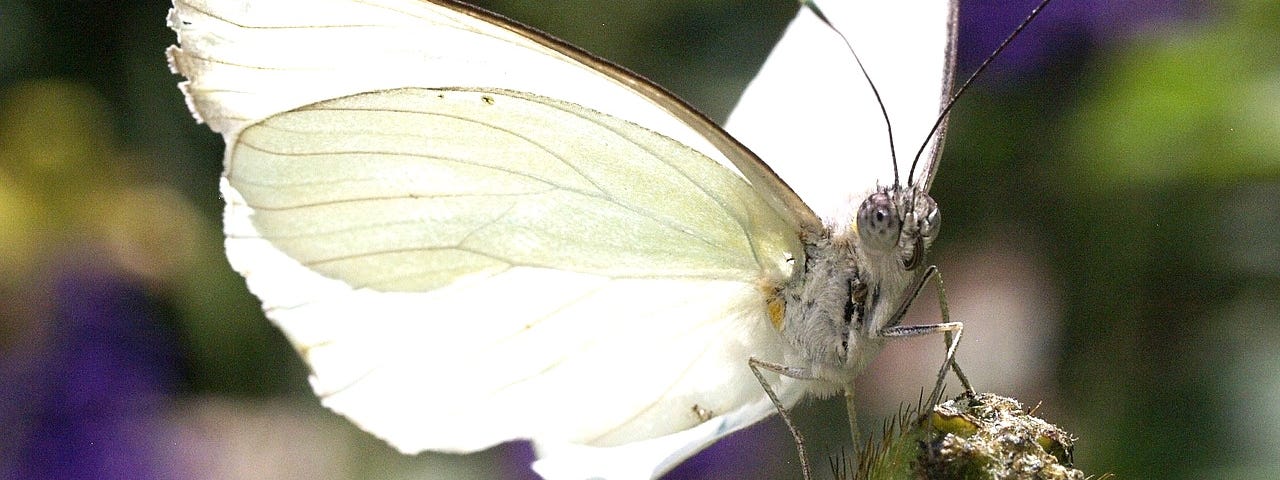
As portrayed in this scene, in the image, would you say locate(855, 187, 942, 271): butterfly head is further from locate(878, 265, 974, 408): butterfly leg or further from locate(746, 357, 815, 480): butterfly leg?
locate(746, 357, 815, 480): butterfly leg

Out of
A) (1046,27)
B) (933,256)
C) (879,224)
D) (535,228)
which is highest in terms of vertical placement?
(1046,27)

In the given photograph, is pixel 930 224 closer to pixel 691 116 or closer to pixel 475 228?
pixel 691 116

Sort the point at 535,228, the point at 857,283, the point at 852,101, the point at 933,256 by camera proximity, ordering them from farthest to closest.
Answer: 1. the point at 933,256
2. the point at 852,101
3. the point at 535,228
4. the point at 857,283

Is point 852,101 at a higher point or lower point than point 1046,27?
lower

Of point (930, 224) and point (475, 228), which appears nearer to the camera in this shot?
point (930, 224)

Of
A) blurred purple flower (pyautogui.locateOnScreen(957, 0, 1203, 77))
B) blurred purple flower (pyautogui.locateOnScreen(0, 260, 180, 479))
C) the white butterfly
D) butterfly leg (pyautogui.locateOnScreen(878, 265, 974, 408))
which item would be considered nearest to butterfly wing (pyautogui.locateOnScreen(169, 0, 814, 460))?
the white butterfly

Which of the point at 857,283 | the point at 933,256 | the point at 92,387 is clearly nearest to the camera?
the point at 857,283

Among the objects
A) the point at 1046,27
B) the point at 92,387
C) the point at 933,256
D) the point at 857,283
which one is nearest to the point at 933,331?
the point at 857,283
